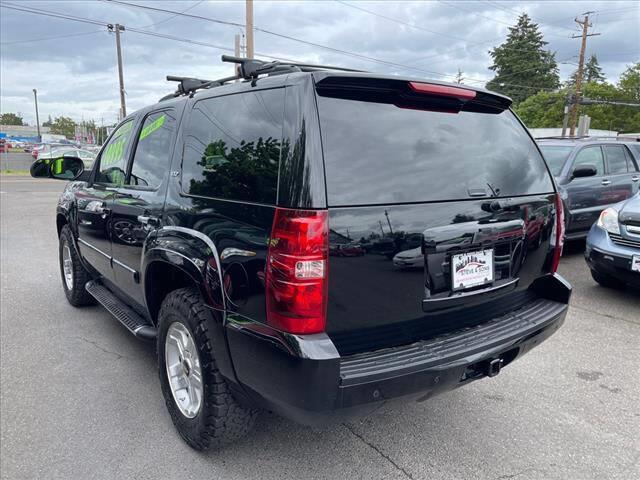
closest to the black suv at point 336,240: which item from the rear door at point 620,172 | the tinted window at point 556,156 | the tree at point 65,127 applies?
the tinted window at point 556,156

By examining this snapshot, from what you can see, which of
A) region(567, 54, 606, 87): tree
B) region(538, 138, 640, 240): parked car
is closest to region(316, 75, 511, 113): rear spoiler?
region(538, 138, 640, 240): parked car

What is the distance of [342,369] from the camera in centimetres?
199

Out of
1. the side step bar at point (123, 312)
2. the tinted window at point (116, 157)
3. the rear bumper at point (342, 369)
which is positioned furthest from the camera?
the tinted window at point (116, 157)

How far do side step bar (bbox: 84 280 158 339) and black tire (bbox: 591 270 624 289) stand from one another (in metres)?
5.04

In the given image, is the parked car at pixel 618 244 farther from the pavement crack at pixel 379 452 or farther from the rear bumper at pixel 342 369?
the pavement crack at pixel 379 452

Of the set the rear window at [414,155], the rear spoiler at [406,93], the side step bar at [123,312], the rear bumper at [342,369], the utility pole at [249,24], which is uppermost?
the utility pole at [249,24]

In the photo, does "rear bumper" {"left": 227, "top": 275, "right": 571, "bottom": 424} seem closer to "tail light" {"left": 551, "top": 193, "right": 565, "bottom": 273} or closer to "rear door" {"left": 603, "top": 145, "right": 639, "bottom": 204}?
"tail light" {"left": 551, "top": 193, "right": 565, "bottom": 273}

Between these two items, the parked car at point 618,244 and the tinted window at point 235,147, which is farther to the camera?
the parked car at point 618,244

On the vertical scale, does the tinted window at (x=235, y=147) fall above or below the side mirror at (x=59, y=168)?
above

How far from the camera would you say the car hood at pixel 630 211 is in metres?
4.93

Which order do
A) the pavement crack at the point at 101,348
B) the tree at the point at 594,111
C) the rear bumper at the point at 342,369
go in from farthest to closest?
the tree at the point at 594,111
the pavement crack at the point at 101,348
the rear bumper at the point at 342,369

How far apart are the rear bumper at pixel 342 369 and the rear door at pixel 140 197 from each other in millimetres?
1176

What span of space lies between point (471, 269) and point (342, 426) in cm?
128

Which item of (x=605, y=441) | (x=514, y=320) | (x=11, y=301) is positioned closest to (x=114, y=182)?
(x=11, y=301)
